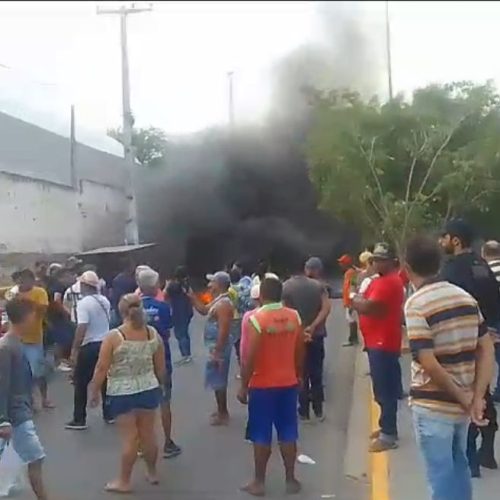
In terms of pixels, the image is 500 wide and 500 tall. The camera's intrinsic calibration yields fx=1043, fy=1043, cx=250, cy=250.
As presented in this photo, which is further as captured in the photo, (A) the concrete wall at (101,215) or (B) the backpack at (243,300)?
(A) the concrete wall at (101,215)

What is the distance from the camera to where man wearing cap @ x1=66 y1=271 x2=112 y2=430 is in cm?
909

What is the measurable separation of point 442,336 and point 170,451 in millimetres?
3943

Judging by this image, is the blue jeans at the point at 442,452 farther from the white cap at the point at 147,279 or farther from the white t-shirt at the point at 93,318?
the white t-shirt at the point at 93,318

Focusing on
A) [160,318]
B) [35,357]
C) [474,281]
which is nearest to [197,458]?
[160,318]

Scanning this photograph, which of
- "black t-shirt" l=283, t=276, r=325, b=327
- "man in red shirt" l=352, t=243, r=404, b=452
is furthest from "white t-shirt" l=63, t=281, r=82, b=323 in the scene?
"man in red shirt" l=352, t=243, r=404, b=452

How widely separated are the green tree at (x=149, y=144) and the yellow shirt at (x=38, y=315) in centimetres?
1269

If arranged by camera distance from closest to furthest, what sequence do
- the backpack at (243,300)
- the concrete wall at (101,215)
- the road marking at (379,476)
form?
the road marking at (379,476) → the backpack at (243,300) → the concrete wall at (101,215)

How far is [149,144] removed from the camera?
2780 centimetres

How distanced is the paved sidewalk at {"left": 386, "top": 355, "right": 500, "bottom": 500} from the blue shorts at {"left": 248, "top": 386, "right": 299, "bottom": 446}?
0.69m

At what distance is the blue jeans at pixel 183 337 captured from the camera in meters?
13.3

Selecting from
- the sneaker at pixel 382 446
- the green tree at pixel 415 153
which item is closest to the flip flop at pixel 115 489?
the sneaker at pixel 382 446

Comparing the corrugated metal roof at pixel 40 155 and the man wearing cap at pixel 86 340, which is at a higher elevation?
the corrugated metal roof at pixel 40 155

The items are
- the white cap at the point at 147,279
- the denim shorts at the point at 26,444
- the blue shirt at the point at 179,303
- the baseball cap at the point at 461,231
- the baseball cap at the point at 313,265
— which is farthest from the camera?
the blue shirt at the point at 179,303

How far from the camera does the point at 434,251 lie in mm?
4555
